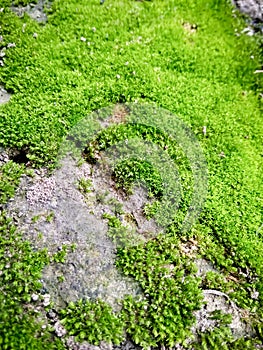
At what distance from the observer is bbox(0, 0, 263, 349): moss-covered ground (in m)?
3.06

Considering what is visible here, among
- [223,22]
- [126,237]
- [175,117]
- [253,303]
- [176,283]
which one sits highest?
[223,22]

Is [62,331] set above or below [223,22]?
below

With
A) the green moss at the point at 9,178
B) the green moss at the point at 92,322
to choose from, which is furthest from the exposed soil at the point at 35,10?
the green moss at the point at 92,322

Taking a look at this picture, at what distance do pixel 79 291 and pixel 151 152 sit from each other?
1.33 meters

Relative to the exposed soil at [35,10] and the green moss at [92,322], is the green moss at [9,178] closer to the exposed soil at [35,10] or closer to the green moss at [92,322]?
the green moss at [92,322]

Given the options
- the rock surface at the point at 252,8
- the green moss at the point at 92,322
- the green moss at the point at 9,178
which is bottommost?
the green moss at the point at 92,322

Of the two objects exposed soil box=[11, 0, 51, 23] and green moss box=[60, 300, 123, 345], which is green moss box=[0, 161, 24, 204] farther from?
exposed soil box=[11, 0, 51, 23]

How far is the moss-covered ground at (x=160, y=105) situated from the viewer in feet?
10.0

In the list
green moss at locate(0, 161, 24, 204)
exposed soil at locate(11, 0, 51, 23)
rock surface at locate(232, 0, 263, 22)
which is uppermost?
exposed soil at locate(11, 0, 51, 23)

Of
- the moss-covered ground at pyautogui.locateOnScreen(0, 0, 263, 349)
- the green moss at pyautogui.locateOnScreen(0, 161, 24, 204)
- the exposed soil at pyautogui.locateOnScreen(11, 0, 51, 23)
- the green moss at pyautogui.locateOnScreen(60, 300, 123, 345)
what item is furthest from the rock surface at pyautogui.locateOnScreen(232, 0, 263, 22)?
the green moss at pyautogui.locateOnScreen(60, 300, 123, 345)

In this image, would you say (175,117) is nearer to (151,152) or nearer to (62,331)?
(151,152)

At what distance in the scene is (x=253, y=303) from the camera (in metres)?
3.38

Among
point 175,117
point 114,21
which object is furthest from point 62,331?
point 114,21

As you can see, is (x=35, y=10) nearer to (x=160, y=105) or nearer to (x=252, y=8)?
(x=160, y=105)
